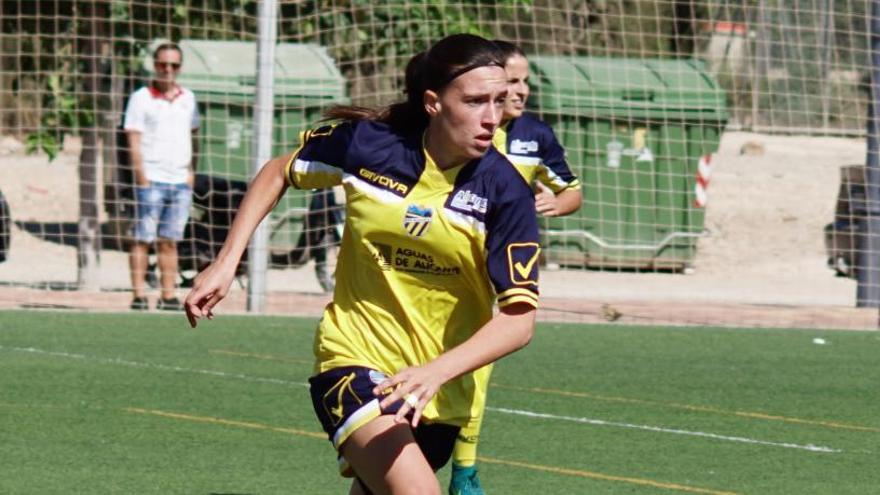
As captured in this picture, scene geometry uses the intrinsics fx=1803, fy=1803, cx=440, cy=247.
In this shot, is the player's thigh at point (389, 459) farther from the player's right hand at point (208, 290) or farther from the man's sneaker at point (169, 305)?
the man's sneaker at point (169, 305)

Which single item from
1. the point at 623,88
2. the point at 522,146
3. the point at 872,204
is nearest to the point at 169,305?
the point at 872,204

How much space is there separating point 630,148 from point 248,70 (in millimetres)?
4204

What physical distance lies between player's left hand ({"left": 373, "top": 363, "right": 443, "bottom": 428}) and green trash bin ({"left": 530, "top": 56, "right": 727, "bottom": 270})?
570 inches

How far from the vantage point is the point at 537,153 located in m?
8.56

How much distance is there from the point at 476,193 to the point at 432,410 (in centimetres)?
66

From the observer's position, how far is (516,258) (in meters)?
4.96

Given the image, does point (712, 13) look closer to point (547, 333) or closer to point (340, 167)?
point (547, 333)

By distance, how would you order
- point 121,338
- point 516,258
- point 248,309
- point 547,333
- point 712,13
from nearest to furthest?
point 516,258, point 121,338, point 547,333, point 248,309, point 712,13

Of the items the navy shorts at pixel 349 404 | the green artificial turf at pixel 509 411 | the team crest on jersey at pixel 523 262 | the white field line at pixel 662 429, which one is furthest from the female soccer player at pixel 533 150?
the team crest on jersey at pixel 523 262

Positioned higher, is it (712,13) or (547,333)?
(712,13)

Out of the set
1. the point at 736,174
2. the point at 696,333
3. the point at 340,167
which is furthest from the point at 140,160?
the point at 736,174

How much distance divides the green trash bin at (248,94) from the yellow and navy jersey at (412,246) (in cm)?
1277

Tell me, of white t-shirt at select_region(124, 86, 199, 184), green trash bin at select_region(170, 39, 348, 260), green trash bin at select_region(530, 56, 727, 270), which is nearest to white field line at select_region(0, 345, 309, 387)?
white t-shirt at select_region(124, 86, 199, 184)

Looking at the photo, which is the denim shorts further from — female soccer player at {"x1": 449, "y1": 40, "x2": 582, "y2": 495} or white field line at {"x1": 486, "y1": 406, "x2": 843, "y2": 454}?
female soccer player at {"x1": 449, "y1": 40, "x2": 582, "y2": 495}
